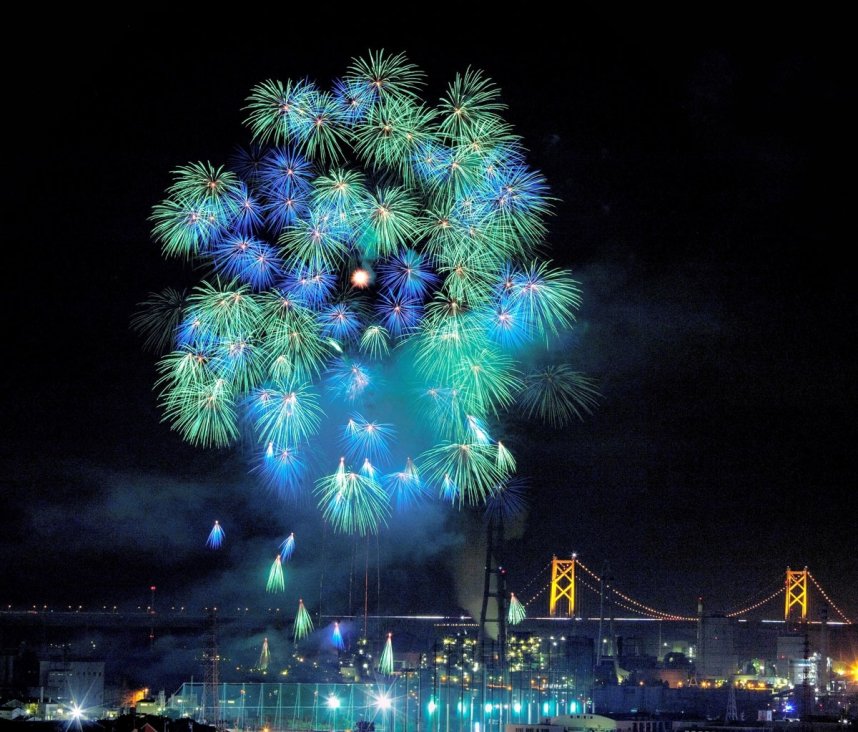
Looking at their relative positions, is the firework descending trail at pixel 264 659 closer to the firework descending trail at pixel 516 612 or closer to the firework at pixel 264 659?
the firework at pixel 264 659

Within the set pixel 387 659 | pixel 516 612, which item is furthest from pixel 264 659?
pixel 516 612

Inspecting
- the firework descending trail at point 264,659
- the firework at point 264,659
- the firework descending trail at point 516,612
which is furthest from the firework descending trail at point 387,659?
the firework descending trail at point 264,659

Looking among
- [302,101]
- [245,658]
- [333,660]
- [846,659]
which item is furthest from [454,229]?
[846,659]

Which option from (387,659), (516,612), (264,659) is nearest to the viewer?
(516,612)

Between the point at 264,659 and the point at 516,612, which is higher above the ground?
the point at 516,612

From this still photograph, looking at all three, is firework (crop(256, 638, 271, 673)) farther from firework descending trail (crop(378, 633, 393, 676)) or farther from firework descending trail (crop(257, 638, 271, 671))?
firework descending trail (crop(378, 633, 393, 676))

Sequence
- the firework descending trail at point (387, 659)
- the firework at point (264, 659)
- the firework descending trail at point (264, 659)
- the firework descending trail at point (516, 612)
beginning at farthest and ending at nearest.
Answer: the firework descending trail at point (264, 659), the firework at point (264, 659), the firework descending trail at point (387, 659), the firework descending trail at point (516, 612)

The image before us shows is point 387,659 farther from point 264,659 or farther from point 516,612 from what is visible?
point 264,659

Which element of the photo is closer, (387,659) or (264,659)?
(387,659)

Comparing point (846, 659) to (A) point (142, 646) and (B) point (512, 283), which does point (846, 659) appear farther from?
(B) point (512, 283)

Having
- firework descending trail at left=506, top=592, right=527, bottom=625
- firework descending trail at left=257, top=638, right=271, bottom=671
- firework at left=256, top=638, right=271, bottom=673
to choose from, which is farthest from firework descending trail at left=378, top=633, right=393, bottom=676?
firework descending trail at left=257, top=638, right=271, bottom=671

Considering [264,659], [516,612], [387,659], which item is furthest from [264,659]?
[516,612]

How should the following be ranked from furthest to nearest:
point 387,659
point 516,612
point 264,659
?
point 264,659
point 387,659
point 516,612
